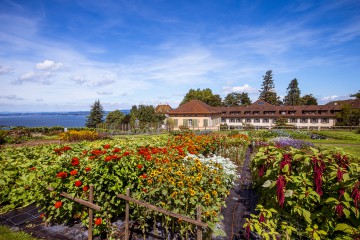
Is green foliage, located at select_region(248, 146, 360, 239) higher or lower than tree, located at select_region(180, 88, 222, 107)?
lower

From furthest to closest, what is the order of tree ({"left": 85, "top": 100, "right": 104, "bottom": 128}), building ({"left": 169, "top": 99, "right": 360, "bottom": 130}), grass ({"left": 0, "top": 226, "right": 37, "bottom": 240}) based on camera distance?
tree ({"left": 85, "top": 100, "right": 104, "bottom": 128}), building ({"left": 169, "top": 99, "right": 360, "bottom": 130}), grass ({"left": 0, "top": 226, "right": 37, "bottom": 240})

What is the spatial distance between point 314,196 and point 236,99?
74.1m

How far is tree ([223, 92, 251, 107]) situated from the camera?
73.4 meters

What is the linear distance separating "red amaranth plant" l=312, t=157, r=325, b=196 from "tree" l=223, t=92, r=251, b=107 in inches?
2837

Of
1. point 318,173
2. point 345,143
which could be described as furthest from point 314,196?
point 345,143

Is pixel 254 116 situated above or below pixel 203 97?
below

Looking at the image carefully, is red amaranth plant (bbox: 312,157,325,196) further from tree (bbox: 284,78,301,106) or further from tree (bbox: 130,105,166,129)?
tree (bbox: 284,78,301,106)

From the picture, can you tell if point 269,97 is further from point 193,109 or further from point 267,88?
point 193,109

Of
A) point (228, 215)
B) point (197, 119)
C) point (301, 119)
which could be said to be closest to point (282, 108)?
point (301, 119)

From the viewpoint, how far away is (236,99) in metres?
74.4

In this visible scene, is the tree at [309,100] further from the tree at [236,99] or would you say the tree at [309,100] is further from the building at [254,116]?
the building at [254,116]

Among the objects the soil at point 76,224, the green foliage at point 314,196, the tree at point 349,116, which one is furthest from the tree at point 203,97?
the green foliage at point 314,196

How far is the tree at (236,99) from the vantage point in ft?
241

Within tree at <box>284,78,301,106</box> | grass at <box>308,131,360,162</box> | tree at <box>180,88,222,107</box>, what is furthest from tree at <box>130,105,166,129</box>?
tree at <box>284,78,301,106</box>
